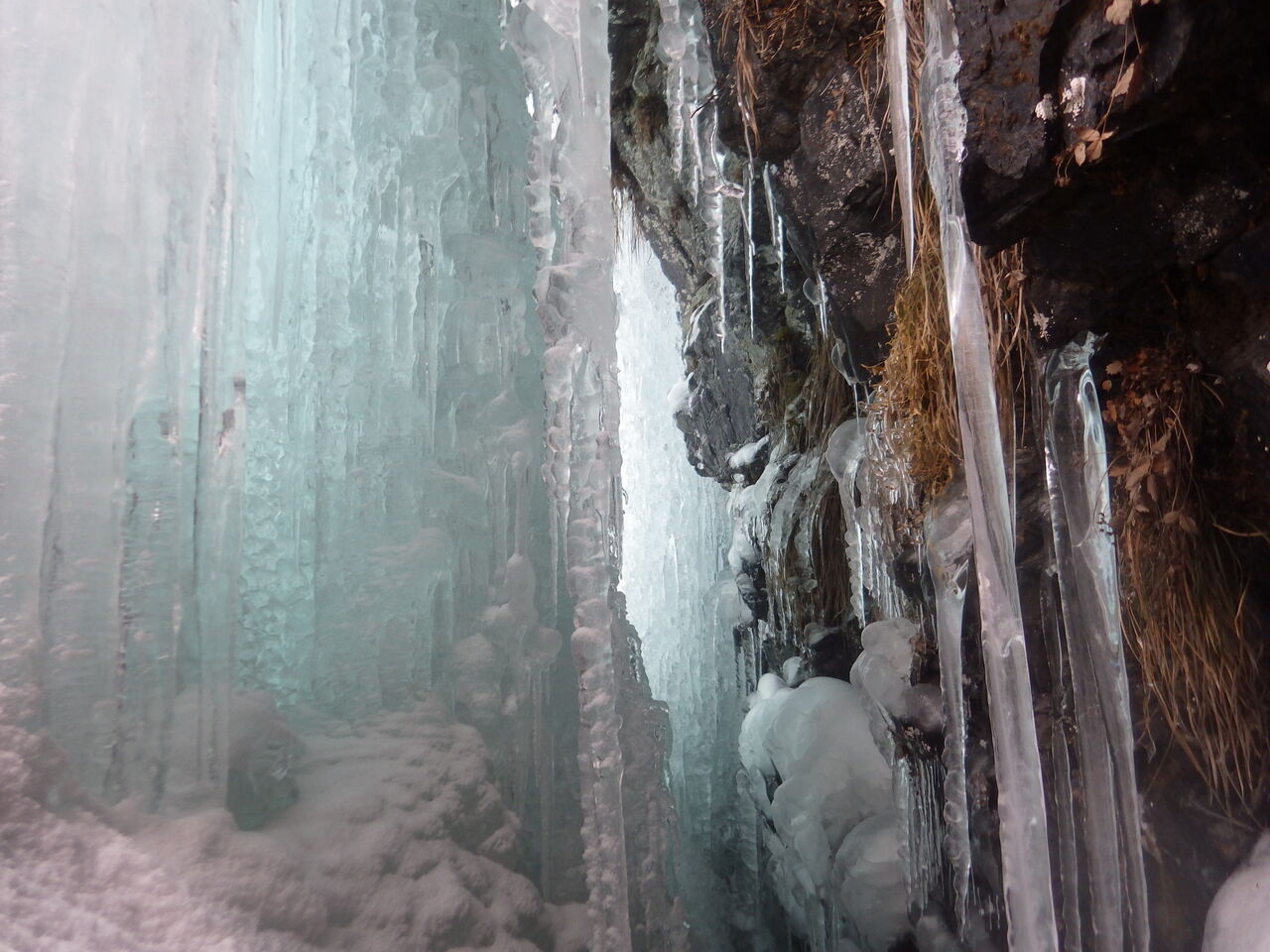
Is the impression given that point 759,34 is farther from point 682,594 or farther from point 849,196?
point 682,594

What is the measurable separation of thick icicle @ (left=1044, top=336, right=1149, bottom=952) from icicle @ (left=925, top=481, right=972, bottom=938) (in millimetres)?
285

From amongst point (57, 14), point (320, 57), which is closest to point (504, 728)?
point (57, 14)

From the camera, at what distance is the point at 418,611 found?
250 cm

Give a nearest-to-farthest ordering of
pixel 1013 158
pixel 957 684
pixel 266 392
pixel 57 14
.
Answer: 1. pixel 57 14
2. pixel 1013 158
3. pixel 957 684
4. pixel 266 392

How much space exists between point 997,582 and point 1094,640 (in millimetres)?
476

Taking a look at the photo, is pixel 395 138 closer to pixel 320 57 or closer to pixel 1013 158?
pixel 320 57

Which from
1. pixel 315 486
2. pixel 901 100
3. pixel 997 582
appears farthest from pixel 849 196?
pixel 315 486

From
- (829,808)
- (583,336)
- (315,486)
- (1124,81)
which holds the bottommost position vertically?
(829,808)

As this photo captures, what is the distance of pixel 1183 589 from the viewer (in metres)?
1.95

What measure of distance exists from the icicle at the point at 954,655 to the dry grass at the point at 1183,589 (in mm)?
425

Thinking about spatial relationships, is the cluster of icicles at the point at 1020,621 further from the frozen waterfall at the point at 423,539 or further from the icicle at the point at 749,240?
the icicle at the point at 749,240

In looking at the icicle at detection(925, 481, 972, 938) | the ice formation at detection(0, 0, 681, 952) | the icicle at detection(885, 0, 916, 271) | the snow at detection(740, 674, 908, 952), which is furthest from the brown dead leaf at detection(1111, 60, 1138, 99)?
the snow at detection(740, 674, 908, 952)

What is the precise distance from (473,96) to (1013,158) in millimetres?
1794

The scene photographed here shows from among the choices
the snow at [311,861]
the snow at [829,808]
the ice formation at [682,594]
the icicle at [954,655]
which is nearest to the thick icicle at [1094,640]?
the icicle at [954,655]
